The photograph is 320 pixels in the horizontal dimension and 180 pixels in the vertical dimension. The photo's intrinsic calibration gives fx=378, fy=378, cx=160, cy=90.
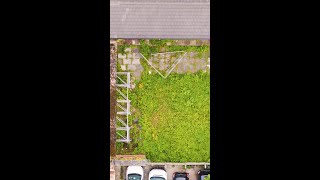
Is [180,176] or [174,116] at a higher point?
[174,116]

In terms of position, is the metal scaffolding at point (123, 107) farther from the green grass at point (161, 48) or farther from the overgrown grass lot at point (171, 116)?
the green grass at point (161, 48)

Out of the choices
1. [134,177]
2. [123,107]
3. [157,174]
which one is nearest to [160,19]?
[123,107]

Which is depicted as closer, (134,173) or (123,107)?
(134,173)

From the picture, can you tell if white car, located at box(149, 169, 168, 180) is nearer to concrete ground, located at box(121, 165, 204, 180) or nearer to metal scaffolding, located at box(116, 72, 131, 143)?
concrete ground, located at box(121, 165, 204, 180)

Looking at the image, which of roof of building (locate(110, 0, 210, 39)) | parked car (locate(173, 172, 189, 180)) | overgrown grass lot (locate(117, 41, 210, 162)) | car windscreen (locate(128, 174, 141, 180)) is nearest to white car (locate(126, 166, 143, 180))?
car windscreen (locate(128, 174, 141, 180))

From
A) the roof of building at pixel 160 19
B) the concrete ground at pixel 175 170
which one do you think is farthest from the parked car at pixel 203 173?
the roof of building at pixel 160 19

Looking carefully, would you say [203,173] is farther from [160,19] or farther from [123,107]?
[160,19]

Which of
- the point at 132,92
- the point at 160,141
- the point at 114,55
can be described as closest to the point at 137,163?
the point at 160,141

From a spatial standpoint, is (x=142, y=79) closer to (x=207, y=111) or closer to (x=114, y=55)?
(x=114, y=55)
